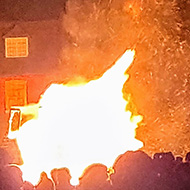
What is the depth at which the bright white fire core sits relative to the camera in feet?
8.07

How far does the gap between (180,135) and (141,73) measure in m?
0.51

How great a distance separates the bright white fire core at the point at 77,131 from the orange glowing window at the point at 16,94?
1.05ft

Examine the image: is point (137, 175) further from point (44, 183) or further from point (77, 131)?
point (44, 183)

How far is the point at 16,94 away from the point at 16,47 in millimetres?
324

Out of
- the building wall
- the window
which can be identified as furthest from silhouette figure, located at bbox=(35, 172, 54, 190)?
the window

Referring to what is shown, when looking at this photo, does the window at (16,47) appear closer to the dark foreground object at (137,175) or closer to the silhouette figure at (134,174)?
the dark foreground object at (137,175)

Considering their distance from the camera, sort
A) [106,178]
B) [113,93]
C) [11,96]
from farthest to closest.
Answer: [11,96] → [113,93] → [106,178]

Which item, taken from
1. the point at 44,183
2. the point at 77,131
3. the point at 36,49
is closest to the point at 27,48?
the point at 36,49

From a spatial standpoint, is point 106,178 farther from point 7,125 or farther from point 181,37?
point 181,37

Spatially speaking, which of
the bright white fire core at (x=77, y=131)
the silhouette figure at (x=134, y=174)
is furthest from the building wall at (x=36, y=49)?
the silhouette figure at (x=134, y=174)

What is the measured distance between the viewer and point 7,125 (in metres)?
2.82

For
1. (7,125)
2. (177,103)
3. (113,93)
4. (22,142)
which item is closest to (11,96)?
(7,125)

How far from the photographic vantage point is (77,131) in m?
2.46

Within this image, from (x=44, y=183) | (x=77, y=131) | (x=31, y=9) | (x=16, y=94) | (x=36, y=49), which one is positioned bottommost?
(x=44, y=183)
